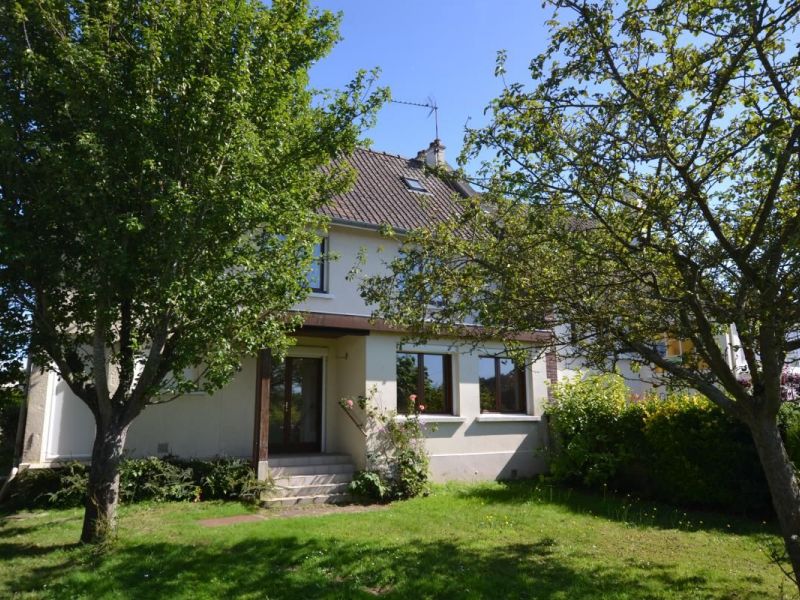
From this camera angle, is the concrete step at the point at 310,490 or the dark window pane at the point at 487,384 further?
the dark window pane at the point at 487,384

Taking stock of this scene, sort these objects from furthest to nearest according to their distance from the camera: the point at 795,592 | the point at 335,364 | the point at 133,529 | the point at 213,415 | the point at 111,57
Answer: the point at 335,364
the point at 213,415
the point at 133,529
the point at 111,57
the point at 795,592

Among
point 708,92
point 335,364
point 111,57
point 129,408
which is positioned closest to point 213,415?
point 335,364

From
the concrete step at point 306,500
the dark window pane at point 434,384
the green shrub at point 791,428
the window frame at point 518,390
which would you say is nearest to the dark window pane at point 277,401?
the concrete step at point 306,500

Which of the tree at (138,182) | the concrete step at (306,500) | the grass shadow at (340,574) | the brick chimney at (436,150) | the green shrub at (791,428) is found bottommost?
the grass shadow at (340,574)

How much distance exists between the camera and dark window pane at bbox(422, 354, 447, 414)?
1426 centimetres

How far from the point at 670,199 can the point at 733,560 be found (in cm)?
486

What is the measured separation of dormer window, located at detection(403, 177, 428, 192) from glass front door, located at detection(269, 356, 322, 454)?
632 centimetres

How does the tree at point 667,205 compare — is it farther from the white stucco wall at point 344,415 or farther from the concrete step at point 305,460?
the concrete step at point 305,460

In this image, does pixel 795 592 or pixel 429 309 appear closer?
pixel 795 592

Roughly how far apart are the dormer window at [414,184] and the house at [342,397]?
1856 mm

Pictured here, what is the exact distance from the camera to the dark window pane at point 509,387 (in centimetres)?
1543

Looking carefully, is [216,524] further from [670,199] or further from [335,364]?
[670,199]

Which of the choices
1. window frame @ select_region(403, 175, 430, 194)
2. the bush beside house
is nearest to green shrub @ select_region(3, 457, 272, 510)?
the bush beside house

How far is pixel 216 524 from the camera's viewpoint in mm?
9102
